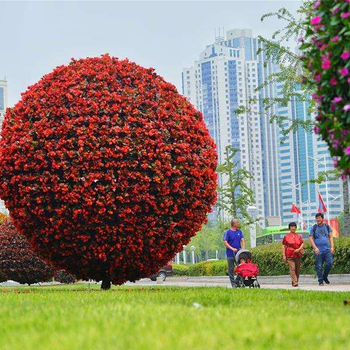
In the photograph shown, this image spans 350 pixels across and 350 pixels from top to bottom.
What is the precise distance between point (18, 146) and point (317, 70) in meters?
7.47

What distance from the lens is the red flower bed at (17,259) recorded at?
26312mm

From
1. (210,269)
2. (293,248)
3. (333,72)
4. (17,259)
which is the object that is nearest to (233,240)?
(293,248)

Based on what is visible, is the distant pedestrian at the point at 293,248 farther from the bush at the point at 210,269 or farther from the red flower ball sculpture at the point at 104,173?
the bush at the point at 210,269

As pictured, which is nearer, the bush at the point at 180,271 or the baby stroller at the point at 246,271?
the baby stroller at the point at 246,271

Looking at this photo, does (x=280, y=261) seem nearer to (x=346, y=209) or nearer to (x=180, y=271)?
(x=346, y=209)

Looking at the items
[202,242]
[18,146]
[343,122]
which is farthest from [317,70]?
[202,242]

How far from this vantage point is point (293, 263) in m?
21.9

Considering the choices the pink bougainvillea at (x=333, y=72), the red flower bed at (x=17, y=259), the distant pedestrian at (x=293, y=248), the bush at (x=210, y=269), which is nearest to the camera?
the pink bougainvillea at (x=333, y=72)

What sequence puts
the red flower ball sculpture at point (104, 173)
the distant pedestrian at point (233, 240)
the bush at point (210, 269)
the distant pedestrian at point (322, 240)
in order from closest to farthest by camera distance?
1. the red flower ball sculpture at point (104, 173)
2. the distant pedestrian at point (233, 240)
3. the distant pedestrian at point (322, 240)
4. the bush at point (210, 269)

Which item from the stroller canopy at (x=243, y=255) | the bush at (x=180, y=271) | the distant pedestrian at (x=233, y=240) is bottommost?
the bush at (x=180, y=271)

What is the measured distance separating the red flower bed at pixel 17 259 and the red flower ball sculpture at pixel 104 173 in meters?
11.2

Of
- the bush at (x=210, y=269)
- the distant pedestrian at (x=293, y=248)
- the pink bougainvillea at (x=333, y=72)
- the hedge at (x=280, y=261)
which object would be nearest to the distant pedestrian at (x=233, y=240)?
the distant pedestrian at (x=293, y=248)

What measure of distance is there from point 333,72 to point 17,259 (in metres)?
19.7

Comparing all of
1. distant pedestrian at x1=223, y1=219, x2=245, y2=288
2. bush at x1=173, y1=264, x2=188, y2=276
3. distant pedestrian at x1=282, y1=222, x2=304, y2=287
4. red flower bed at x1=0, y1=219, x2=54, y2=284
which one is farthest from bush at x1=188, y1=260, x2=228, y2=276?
distant pedestrian at x1=223, y1=219, x2=245, y2=288
